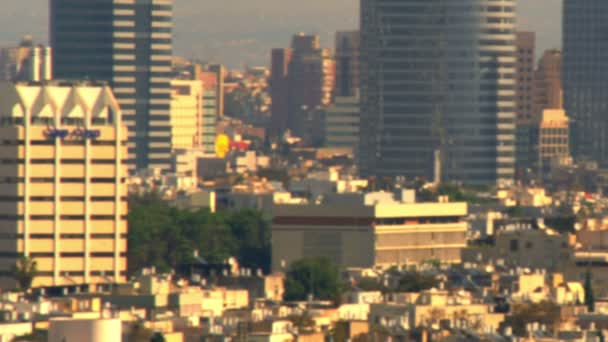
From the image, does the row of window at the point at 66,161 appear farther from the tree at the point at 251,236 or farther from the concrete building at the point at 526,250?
the concrete building at the point at 526,250

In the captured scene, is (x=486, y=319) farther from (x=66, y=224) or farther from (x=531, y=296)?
(x=66, y=224)

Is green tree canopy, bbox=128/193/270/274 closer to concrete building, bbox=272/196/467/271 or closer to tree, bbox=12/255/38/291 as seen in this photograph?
concrete building, bbox=272/196/467/271

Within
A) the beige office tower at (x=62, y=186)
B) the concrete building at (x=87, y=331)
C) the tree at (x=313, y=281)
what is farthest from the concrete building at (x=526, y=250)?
the concrete building at (x=87, y=331)

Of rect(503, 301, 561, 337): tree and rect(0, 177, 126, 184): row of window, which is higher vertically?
rect(0, 177, 126, 184): row of window

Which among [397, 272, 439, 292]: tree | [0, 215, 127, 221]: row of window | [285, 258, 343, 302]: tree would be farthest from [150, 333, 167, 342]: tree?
[0, 215, 127, 221]: row of window

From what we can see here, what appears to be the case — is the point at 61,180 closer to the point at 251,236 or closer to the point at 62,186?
the point at 62,186

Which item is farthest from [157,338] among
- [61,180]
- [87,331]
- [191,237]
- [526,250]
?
[191,237]
